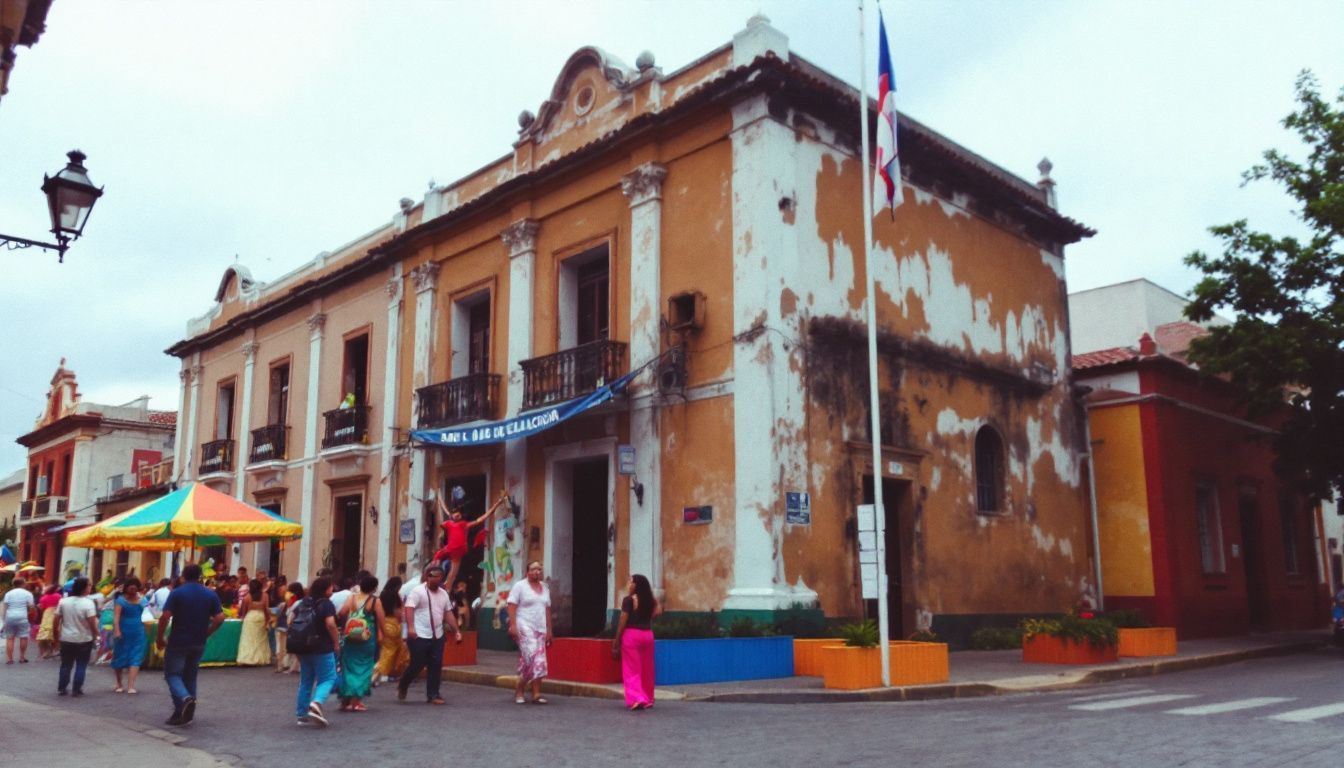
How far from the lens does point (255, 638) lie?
16.8 m

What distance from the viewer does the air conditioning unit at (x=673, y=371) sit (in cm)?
1559

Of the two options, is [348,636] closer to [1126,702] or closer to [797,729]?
[797,729]

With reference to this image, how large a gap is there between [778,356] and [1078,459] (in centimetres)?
875

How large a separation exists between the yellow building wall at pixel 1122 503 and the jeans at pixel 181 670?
52.5 ft

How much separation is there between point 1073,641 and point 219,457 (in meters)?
20.9

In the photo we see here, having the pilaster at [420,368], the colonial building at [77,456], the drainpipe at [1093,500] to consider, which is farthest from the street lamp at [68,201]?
the colonial building at [77,456]

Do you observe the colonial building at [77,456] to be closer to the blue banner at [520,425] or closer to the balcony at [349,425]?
the balcony at [349,425]

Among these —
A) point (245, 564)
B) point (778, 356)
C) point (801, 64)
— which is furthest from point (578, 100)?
point (245, 564)

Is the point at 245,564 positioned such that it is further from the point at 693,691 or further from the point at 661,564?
the point at 693,691

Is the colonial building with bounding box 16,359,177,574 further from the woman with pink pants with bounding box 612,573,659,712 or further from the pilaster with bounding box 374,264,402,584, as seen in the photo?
the woman with pink pants with bounding box 612,573,659,712

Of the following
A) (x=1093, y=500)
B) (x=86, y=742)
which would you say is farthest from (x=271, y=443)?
(x=1093, y=500)

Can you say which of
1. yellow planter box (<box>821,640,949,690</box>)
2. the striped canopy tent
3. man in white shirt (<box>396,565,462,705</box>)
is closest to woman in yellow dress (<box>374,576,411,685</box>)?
man in white shirt (<box>396,565,462,705</box>)

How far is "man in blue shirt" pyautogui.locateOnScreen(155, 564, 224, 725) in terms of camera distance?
33.2ft

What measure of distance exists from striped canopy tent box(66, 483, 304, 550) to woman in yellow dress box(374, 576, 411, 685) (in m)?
5.14
